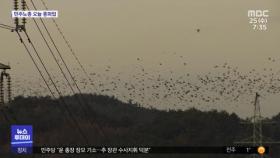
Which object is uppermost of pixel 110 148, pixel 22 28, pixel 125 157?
pixel 22 28

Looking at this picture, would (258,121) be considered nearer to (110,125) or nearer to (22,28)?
(22,28)

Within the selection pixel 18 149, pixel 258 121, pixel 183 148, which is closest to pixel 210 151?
pixel 183 148

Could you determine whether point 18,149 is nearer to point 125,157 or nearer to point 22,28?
point 22,28

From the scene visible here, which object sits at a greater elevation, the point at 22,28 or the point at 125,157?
the point at 22,28

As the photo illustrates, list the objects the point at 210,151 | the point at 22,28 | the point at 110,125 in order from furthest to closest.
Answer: the point at 110,125 < the point at 22,28 < the point at 210,151

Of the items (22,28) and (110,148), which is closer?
(110,148)

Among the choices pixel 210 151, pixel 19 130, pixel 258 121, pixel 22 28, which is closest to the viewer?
pixel 210 151
